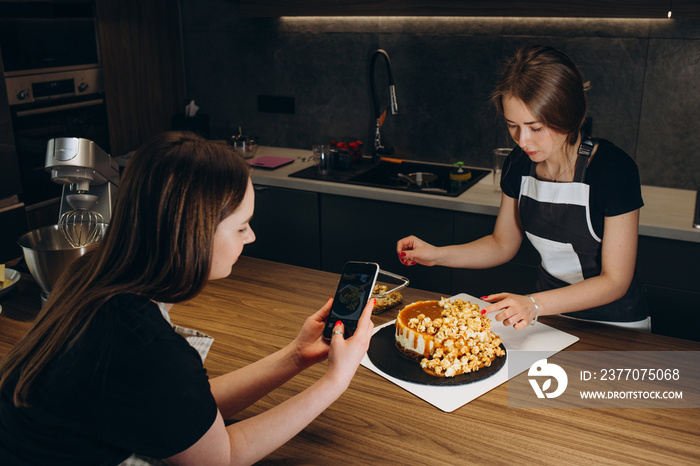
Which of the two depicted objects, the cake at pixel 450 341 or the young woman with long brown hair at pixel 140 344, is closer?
the young woman with long brown hair at pixel 140 344

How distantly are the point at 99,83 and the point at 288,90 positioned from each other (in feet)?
3.38

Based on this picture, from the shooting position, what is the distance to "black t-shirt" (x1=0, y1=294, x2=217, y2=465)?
0.85m

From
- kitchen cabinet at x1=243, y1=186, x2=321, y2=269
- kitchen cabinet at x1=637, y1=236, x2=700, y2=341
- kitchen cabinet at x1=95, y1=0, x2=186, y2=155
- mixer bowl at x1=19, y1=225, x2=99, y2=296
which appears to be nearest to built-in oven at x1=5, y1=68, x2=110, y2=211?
kitchen cabinet at x1=95, y1=0, x2=186, y2=155

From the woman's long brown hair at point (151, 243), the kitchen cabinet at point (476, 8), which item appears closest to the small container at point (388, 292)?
the woman's long brown hair at point (151, 243)

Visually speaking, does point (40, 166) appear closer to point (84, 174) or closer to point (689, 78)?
point (84, 174)

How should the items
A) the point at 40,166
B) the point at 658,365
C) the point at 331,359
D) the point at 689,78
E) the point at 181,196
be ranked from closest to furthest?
the point at 181,196
the point at 331,359
the point at 658,365
the point at 689,78
the point at 40,166

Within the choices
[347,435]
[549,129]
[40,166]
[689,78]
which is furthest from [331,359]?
[40,166]

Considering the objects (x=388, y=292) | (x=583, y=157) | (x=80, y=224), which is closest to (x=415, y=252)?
(x=388, y=292)

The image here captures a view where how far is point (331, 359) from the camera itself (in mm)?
1083

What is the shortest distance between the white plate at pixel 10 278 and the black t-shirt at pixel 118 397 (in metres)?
0.91

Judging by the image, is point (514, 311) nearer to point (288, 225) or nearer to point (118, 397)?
point (118, 397)

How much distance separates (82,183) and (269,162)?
5.34ft

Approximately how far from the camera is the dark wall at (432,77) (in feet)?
8.87

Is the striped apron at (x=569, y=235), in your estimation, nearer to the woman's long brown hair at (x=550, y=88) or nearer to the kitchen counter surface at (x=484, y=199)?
the woman's long brown hair at (x=550, y=88)
